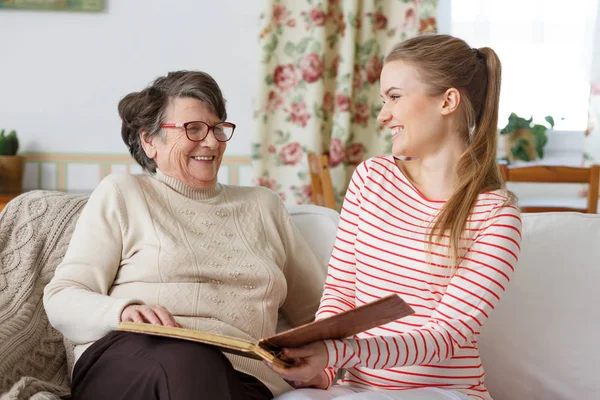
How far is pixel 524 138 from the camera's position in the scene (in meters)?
3.76

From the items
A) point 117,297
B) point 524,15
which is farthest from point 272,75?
point 117,297

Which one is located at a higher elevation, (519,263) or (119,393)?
(519,263)

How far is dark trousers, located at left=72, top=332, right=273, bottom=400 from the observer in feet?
4.20

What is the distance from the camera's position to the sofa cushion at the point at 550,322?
1626 millimetres

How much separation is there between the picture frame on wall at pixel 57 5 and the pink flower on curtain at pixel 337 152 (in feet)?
4.34

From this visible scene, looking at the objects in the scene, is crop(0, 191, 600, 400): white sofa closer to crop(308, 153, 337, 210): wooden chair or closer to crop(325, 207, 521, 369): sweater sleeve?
crop(325, 207, 521, 369): sweater sleeve

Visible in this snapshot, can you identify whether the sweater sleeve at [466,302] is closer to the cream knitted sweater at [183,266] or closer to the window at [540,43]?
the cream knitted sweater at [183,266]

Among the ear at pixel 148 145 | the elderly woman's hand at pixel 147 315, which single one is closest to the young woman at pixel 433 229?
the elderly woman's hand at pixel 147 315

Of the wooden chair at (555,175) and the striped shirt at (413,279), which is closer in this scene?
the striped shirt at (413,279)

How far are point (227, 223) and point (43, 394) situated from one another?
0.57 meters

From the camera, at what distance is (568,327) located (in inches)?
64.9

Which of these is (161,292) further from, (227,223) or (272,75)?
(272,75)

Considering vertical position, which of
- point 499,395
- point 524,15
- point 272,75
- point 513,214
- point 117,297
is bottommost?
point 499,395

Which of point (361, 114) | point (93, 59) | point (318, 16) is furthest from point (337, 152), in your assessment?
point (93, 59)
